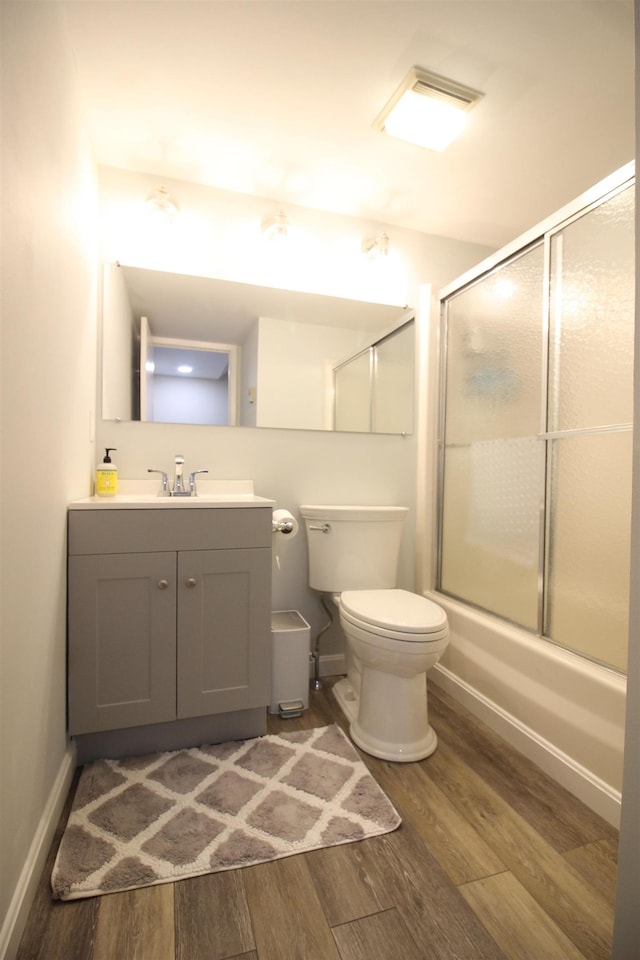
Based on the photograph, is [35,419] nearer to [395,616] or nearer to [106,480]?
[106,480]

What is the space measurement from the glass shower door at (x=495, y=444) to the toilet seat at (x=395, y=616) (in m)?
0.38

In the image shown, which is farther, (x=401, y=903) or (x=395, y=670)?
(x=395, y=670)

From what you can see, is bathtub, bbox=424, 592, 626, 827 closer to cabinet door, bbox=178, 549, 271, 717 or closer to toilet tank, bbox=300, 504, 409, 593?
toilet tank, bbox=300, 504, 409, 593

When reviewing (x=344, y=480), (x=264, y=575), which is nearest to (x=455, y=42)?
(x=344, y=480)

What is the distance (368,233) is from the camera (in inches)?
83.5

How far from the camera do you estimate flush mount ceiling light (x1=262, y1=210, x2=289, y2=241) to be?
1858 millimetres

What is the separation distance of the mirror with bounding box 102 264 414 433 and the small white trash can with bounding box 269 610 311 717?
91 centimetres

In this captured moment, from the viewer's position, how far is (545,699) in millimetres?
1438

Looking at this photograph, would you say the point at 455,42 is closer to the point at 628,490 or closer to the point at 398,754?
the point at 628,490

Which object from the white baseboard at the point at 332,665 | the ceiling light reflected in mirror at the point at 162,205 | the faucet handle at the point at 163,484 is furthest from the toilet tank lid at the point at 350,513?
the ceiling light reflected in mirror at the point at 162,205

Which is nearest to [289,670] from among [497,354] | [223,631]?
[223,631]

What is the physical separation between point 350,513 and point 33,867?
137cm

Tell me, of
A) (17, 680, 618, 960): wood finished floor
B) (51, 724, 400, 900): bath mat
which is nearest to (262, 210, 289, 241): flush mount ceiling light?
(51, 724, 400, 900): bath mat

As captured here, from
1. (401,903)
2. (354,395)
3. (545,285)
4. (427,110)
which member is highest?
(427,110)
